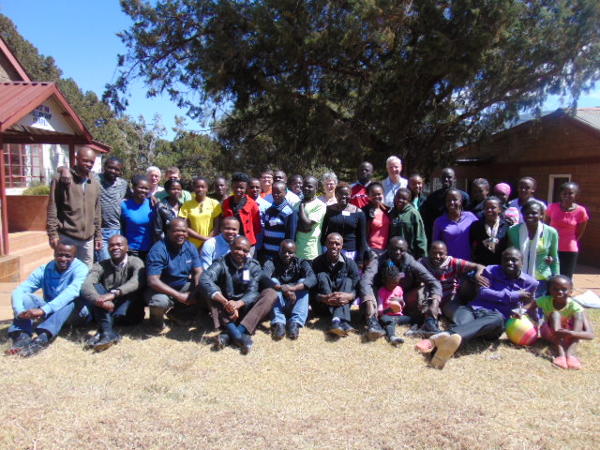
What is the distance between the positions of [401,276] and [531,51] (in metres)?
7.02

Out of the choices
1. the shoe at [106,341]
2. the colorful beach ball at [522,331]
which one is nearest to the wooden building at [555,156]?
the colorful beach ball at [522,331]

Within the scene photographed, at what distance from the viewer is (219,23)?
1050 centimetres

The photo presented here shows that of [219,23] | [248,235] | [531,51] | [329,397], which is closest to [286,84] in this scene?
[219,23]

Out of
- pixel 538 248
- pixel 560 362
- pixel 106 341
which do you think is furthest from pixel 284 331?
pixel 538 248

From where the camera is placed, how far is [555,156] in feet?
37.6

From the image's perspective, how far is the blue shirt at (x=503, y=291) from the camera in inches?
197

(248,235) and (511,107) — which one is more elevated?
(511,107)

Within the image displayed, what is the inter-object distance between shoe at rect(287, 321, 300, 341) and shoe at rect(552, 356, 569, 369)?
2713 mm

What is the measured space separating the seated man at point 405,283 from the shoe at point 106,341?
280 centimetres

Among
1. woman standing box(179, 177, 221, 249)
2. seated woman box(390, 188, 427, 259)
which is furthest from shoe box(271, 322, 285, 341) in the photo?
seated woman box(390, 188, 427, 259)

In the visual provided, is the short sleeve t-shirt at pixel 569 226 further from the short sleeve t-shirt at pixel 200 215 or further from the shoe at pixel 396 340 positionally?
the short sleeve t-shirt at pixel 200 215

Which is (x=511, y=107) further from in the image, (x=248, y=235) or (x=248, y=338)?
(x=248, y=338)

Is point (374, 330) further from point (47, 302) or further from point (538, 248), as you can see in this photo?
point (47, 302)

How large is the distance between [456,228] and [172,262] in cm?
345
